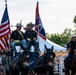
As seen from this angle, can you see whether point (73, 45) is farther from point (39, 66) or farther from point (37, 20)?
point (37, 20)

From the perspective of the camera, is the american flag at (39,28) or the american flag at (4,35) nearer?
the american flag at (4,35)

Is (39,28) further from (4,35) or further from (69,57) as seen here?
(69,57)

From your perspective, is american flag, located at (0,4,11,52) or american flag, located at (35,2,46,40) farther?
american flag, located at (35,2,46,40)

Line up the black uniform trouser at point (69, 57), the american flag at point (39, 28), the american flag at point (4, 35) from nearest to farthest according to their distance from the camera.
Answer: the black uniform trouser at point (69, 57) < the american flag at point (4, 35) < the american flag at point (39, 28)

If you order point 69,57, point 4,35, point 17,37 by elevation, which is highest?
point 4,35

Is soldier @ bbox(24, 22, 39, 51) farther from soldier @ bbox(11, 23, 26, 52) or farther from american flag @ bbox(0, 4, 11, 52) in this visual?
american flag @ bbox(0, 4, 11, 52)

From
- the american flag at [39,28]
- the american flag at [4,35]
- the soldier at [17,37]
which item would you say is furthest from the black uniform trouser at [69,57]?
the american flag at [39,28]

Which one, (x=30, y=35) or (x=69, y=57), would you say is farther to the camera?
(x=30, y=35)

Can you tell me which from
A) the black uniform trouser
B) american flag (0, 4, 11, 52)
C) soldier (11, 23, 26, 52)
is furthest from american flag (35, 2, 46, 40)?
the black uniform trouser

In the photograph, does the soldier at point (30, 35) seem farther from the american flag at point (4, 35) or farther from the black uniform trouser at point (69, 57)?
the black uniform trouser at point (69, 57)

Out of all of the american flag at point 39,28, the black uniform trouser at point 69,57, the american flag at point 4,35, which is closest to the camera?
the black uniform trouser at point 69,57

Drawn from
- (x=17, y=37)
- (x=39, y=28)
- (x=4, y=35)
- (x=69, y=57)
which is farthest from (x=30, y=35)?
(x=39, y=28)

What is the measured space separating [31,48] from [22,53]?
1.30 m

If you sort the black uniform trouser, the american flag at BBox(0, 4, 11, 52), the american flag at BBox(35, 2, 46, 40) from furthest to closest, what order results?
the american flag at BBox(35, 2, 46, 40), the american flag at BBox(0, 4, 11, 52), the black uniform trouser
